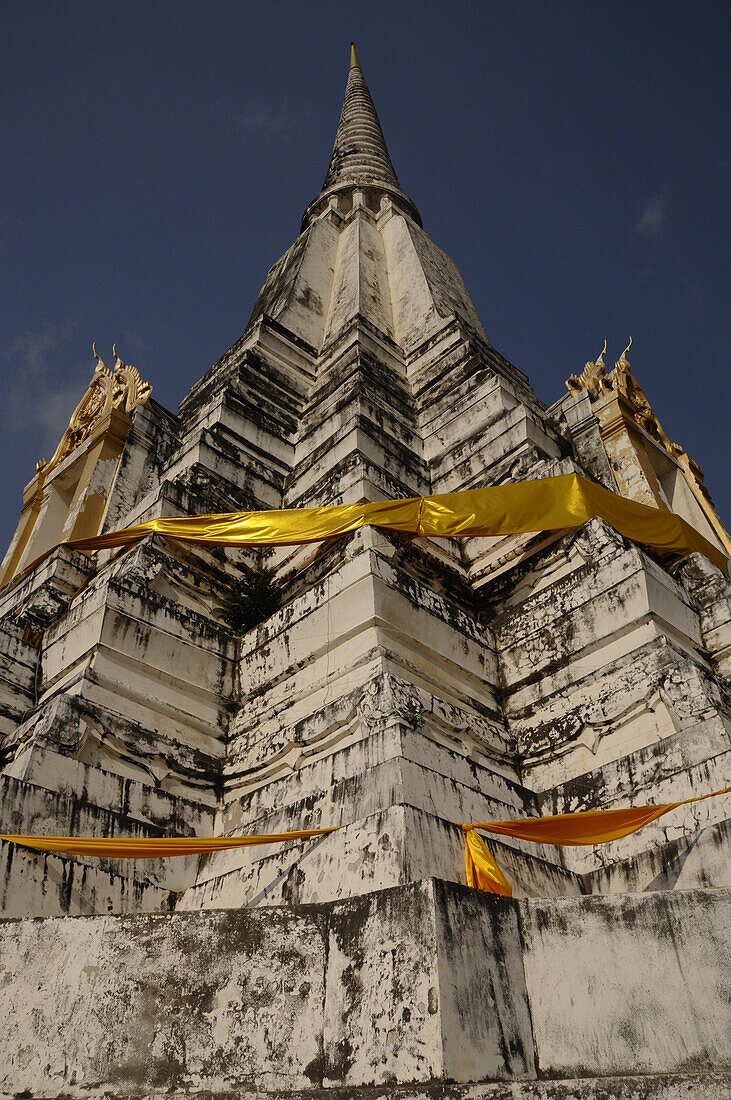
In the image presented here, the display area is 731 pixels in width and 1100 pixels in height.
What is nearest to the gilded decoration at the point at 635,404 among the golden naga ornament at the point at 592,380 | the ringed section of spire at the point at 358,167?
the golden naga ornament at the point at 592,380

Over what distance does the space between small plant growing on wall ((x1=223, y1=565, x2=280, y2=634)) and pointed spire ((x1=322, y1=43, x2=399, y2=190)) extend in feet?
53.6

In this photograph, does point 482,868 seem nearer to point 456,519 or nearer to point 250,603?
point 456,519

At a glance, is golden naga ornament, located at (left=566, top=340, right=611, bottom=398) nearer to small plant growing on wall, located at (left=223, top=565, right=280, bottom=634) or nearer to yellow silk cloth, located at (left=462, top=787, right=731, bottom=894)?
small plant growing on wall, located at (left=223, top=565, right=280, bottom=634)

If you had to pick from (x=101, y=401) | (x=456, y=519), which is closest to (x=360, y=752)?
(x=456, y=519)

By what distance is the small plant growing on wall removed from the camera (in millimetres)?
8898

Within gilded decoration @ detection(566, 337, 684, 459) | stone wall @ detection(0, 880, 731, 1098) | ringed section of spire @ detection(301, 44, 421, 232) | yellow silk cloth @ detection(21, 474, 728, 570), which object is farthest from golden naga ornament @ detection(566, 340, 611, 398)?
stone wall @ detection(0, 880, 731, 1098)

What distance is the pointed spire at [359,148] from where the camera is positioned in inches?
937

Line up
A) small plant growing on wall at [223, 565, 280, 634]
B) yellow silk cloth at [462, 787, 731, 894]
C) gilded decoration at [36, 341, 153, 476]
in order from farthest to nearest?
gilded decoration at [36, 341, 153, 476]
small plant growing on wall at [223, 565, 280, 634]
yellow silk cloth at [462, 787, 731, 894]

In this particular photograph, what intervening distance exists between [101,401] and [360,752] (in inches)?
403

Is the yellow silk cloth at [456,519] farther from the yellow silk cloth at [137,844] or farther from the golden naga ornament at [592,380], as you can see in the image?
the golden naga ornament at [592,380]

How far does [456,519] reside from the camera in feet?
27.8

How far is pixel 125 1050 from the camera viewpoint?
4.18 m

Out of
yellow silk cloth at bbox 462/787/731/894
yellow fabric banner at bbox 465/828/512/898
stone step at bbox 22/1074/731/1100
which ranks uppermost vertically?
yellow silk cloth at bbox 462/787/731/894

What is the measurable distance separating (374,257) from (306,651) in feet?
40.8
